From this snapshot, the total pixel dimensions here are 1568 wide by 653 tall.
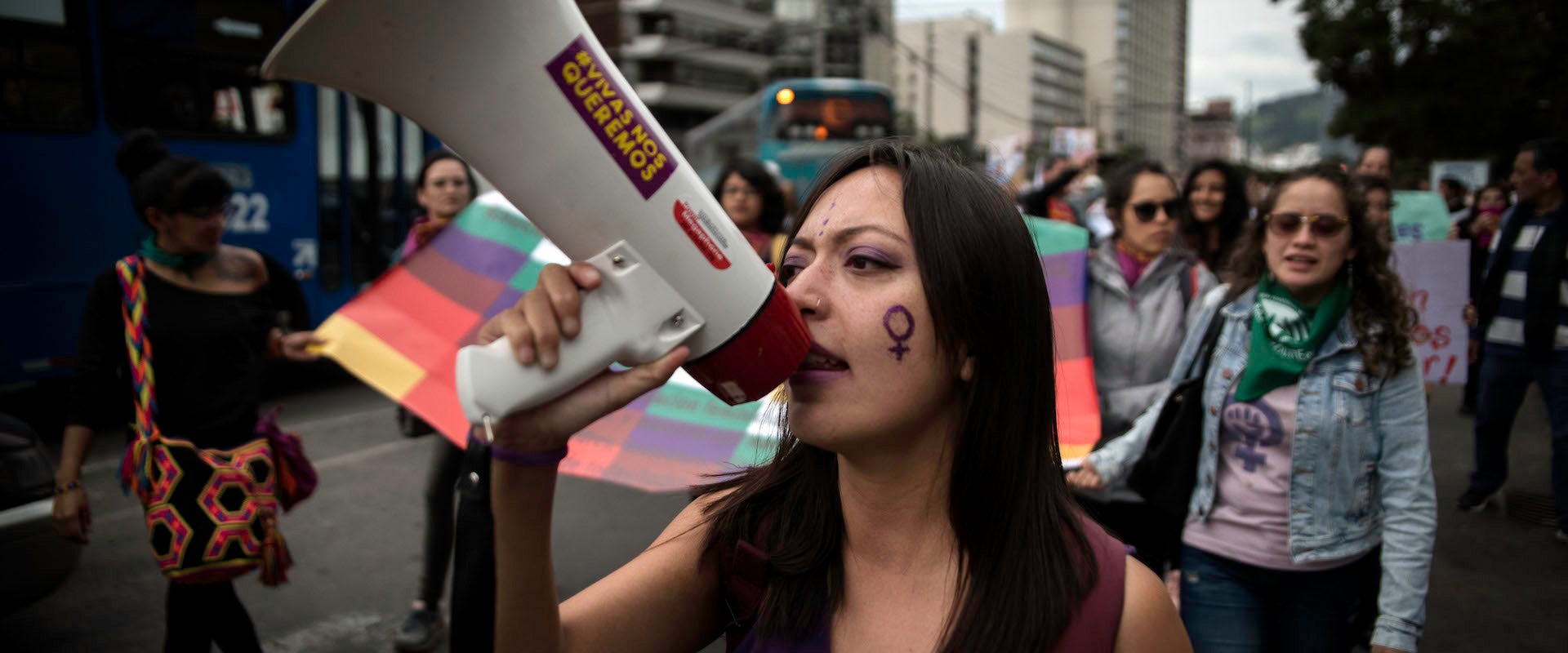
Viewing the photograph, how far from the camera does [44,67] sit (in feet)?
23.2

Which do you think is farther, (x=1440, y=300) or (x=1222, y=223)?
(x=1440, y=300)

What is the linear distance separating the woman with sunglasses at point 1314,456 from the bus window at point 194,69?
26.3ft

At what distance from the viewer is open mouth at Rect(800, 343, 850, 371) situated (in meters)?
1.36

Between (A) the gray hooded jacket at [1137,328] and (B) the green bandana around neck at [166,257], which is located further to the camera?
(A) the gray hooded jacket at [1137,328]

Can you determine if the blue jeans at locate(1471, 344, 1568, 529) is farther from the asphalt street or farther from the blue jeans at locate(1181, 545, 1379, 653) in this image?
the blue jeans at locate(1181, 545, 1379, 653)

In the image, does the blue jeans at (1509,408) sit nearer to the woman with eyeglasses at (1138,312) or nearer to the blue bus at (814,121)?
the woman with eyeglasses at (1138,312)

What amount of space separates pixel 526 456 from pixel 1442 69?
2843cm

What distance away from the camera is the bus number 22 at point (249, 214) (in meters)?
8.27

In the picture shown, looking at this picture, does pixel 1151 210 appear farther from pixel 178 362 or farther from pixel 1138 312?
pixel 178 362

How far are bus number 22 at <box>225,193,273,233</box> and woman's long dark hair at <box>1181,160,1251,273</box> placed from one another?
7.30m

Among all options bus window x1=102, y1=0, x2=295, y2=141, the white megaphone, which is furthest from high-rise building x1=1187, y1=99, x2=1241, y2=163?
the white megaphone

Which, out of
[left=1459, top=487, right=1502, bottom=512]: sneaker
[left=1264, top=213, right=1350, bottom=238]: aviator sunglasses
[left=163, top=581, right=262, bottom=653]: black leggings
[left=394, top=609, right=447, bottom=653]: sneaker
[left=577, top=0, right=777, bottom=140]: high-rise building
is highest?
[left=577, top=0, right=777, bottom=140]: high-rise building

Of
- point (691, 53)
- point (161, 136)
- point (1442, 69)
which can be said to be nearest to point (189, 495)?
point (161, 136)

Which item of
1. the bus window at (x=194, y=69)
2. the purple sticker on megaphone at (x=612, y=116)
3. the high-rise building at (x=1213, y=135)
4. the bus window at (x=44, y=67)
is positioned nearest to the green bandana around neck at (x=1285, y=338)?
the purple sticker on megaphone at (x=612, y=116)
